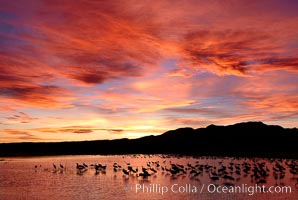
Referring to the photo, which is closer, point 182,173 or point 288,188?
point 288,188

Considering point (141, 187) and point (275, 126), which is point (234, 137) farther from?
point (141, 187)

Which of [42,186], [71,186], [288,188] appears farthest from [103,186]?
[288,188]

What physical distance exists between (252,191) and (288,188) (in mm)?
3930

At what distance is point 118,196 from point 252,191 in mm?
11092

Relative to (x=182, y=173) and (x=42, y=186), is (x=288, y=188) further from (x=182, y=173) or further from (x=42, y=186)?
(x=42, y=186)

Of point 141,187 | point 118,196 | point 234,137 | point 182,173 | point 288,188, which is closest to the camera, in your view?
point 118,196

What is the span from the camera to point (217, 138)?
632 ft

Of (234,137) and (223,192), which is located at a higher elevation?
(234,137)

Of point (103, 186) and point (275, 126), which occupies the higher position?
point (275, 126)

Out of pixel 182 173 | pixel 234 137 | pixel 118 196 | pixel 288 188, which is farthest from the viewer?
pixel 234 137

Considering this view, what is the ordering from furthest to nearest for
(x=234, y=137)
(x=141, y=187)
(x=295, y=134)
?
1. (x=234, y=137)
2. (x=295, y=134)
3. (x=141, y=187)

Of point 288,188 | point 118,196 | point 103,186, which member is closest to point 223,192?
point 288,188

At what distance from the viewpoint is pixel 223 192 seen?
32750 millimetres

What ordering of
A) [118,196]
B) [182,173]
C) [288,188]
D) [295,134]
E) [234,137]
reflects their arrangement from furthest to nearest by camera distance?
[234,137] → [295,134] → [182,173] → [288,188] → [118,196]
